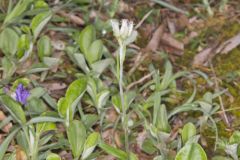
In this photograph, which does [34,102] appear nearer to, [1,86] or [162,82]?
[1,86]

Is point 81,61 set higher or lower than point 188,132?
higher

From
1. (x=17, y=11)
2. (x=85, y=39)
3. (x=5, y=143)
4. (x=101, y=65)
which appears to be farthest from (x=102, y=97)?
(x=17, y=11)

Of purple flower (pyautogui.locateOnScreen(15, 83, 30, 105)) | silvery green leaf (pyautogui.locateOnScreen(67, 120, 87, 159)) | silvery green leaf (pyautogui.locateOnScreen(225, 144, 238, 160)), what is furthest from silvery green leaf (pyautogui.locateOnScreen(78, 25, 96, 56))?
silvery green leaf (pyautogui.locateOnScreen(225, 144, 238, 160))

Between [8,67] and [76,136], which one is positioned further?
[8,67]

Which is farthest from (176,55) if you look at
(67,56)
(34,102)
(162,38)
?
(34,102)

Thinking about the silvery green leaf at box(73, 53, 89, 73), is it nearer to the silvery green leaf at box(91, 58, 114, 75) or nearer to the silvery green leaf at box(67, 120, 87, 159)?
the silvery green leaf at box(91, 58, 114, 75)

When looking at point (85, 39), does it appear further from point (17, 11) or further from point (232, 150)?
point (232, 150)

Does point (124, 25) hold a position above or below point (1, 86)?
above

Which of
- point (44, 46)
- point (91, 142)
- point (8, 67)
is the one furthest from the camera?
point (44, 46)
